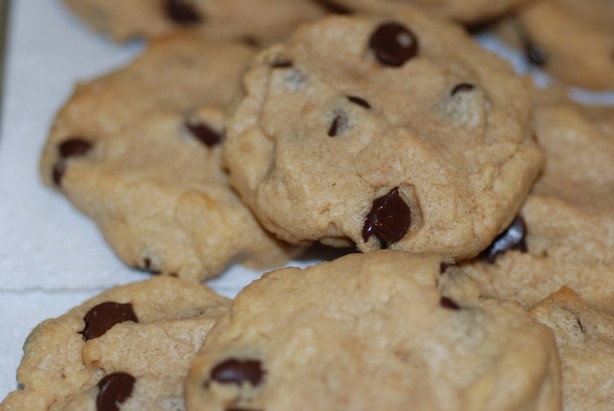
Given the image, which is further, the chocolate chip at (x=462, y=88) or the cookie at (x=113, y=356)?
the chocolate chip at (x=462, y=88)

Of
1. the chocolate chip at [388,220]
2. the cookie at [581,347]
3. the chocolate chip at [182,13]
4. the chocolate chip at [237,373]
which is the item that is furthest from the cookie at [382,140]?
the chocolate chip at [182,13]

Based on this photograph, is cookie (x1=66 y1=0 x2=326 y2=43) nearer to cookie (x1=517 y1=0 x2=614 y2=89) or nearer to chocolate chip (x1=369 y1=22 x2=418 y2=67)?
chocolate chip (x1=369 y1=22 x2=418 y2=67)

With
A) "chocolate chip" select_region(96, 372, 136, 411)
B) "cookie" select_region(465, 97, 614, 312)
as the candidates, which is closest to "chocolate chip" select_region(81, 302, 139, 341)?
"chocolate chip" select_region(96, 372, 136, 411)

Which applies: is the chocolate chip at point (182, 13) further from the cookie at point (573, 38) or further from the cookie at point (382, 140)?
the cookie at point (573, 38)

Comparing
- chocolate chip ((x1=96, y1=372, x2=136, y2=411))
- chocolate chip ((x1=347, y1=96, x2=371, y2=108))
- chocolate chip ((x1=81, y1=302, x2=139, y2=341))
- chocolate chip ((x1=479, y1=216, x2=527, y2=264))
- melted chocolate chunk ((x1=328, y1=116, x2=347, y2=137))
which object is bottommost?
chocolate chip ((x1=479, y1=216, x2=527, y2=264))

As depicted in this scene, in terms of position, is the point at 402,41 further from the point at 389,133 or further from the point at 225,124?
the point at 225,124

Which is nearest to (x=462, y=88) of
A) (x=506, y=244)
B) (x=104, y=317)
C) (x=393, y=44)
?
(x=393, y=44)

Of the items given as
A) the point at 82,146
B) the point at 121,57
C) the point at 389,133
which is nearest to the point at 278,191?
the point at 389,133
